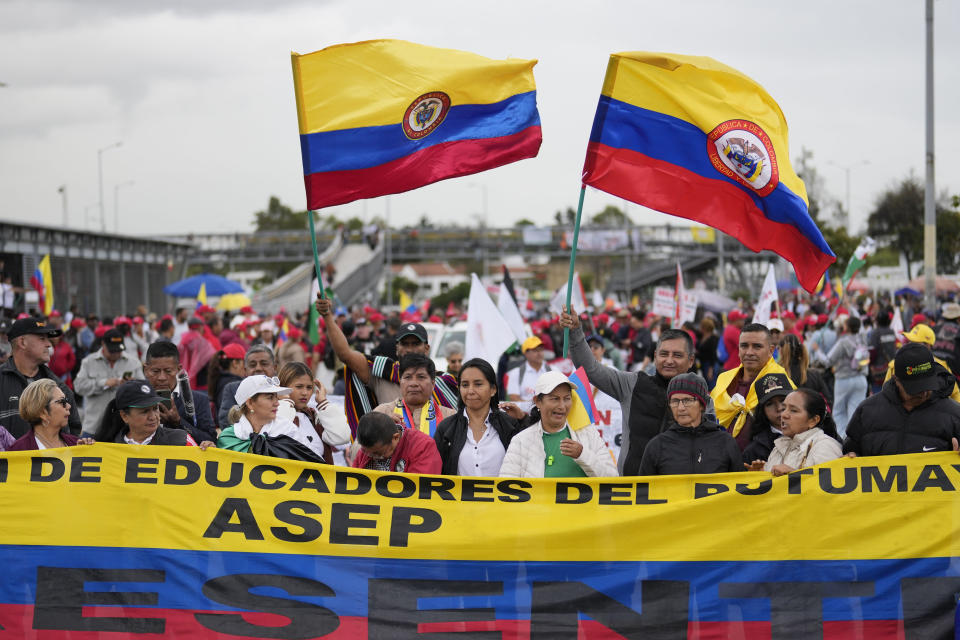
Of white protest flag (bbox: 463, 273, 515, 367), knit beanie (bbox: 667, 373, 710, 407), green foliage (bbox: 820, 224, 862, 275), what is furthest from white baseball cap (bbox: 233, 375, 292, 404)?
green foliage (bbox: 820, 224, 862, 275)

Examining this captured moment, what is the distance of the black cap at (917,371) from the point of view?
5613mm

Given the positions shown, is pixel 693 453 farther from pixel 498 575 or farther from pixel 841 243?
pixel 841 243

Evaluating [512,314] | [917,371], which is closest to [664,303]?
[512,314]

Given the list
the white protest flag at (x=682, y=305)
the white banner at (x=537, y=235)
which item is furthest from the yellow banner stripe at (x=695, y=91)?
the white banner at (x=537, y=235)

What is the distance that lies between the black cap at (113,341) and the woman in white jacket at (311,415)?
388 cm

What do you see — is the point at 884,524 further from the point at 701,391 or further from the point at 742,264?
the point at 742,264

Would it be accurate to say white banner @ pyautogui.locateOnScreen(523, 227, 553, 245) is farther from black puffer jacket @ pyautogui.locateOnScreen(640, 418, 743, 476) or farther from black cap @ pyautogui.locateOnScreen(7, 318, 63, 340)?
black puffer jacket @ pyautogui.locateOnScreen(640, 418, 743, 476)

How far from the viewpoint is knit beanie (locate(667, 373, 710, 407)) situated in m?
5.62

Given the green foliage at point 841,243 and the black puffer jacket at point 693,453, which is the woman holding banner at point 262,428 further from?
the green foliage at point 841,243

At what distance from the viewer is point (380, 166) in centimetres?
723

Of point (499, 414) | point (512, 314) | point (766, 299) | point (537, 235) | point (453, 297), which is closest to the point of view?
point (499, 414)

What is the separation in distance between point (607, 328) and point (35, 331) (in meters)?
15.6

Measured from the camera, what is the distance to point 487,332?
12.3 metres

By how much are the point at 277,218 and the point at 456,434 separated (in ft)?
461
